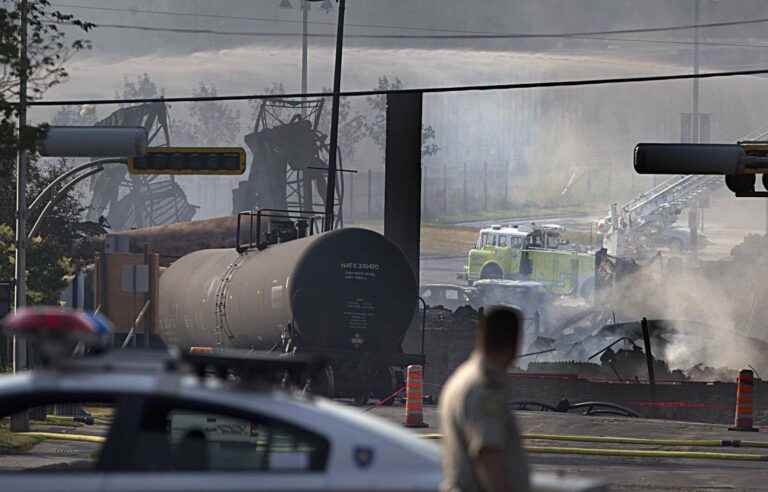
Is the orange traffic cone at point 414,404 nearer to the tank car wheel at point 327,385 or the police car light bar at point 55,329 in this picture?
the tank car wheel at point 327,385

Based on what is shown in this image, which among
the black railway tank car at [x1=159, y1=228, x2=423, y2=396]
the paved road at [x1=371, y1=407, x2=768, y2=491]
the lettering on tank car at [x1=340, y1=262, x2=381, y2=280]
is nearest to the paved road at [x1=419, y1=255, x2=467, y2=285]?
the black railway tank car at [x1=159, y1=228, x2=423, y2=396]

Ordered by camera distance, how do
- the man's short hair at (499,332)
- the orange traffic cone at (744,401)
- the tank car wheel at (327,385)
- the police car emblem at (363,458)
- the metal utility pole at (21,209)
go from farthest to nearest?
the tank car wheel at (327,385)
the orange traffic cone at (744,401)
the metal utility pole at (21,209)
the man's short hair at (499,332)
the police car emblem at (363,458)

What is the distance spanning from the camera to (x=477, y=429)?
680 cm

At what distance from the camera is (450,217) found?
76.7 m

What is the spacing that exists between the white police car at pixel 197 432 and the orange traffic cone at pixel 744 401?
66.9 ft

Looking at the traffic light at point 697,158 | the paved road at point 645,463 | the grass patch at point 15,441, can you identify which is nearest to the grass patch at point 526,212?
the paved road at point 645,463

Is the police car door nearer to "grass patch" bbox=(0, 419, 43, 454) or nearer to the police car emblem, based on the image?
the police car emblem

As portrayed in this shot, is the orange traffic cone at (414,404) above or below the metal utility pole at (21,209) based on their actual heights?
below

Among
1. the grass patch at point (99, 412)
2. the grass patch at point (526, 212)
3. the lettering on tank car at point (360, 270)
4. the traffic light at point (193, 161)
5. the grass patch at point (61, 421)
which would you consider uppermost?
the traffic light at point (193, 161)

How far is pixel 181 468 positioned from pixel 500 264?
57.7 meters

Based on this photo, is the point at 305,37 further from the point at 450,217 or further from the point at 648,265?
the point at 648,265

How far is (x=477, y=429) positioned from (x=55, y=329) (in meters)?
1.96

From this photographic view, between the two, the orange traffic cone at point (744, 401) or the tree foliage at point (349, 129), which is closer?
the orange traffic cone at point (744, 401)

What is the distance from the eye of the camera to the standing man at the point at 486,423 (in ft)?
22.1
